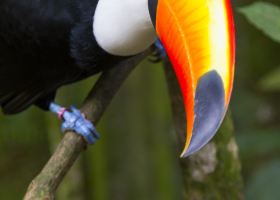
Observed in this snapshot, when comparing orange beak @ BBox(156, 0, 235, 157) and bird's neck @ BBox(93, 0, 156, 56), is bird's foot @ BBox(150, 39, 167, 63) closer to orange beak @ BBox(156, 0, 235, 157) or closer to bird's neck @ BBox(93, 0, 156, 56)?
bird's neck @ BBox(93, 0, 156, 56)

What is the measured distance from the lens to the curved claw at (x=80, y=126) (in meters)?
1.75

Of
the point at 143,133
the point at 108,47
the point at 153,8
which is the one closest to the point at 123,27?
the point at 108,47

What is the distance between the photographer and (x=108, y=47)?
1.70 meters

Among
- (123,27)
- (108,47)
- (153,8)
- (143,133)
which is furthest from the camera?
(143,133)

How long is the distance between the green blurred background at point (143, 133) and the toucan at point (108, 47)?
1.45 ft

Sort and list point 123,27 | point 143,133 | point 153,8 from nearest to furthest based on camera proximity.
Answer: point 153,8
point 123,27
point 143,133

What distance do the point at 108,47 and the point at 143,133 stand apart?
0.99 m

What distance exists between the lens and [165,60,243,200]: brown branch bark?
1734mm

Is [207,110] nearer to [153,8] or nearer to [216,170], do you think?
[153,8]

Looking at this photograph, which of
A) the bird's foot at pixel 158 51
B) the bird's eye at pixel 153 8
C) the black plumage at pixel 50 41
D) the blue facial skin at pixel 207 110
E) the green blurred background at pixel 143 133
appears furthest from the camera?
the green blurred background at pixel 143 133

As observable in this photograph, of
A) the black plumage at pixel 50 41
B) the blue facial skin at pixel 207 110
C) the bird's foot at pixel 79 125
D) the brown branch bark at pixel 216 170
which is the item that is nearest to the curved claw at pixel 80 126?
the bird's foot at pixel 79 125

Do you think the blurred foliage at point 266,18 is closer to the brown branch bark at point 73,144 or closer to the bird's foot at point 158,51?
the brown branch bark at point 73,144

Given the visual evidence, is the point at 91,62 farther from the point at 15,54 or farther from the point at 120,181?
the point at 120,181

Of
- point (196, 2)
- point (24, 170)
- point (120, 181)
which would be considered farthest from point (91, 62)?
point (24, 170)
